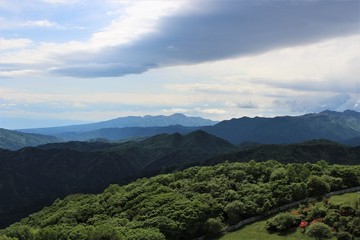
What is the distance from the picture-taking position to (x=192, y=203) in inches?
4070

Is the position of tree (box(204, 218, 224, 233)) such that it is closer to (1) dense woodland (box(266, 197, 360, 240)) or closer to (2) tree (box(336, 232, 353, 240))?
(1) dense woodland (box(266, 197, 360, 240))

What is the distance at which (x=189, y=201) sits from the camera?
348 ft

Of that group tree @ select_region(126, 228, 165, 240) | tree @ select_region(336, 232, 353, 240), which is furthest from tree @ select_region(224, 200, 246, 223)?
tree @ select_region(336, 232, 353, 240)

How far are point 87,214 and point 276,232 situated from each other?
58.6 m

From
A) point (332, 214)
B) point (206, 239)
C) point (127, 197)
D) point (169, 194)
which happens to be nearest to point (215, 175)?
point (169, 194)

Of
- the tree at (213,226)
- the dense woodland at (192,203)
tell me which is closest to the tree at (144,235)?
the dense woodland at (192,203)

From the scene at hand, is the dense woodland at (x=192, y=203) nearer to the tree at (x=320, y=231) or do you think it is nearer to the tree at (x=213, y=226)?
Answer: the tree at (x=213, y=226)

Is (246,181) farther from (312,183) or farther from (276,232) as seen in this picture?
(276,232)

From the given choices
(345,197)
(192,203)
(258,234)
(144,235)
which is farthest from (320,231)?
(144,235)

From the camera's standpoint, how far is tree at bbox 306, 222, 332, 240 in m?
77.8

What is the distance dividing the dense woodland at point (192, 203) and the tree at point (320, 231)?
77.3 ft

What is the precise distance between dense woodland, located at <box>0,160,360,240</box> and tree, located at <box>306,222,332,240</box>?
23.6 meters

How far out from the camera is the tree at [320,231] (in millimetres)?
77750

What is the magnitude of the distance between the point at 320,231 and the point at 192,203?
116ft
